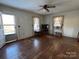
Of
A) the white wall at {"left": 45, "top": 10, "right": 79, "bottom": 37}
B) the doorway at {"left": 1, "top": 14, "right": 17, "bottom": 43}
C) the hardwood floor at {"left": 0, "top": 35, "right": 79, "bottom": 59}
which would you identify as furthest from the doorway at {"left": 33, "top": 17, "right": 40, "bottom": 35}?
the hardwood floor at {"left": 0, "top": 35, "right": 79, "bottom": 59}

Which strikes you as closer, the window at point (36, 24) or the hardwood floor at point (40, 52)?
the hardwood floor at point (40, 52)

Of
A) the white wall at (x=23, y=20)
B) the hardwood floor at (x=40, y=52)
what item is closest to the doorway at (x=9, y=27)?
the white wall at (x=23, y=20)

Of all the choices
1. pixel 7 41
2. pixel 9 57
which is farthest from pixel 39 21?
pixel 9 57

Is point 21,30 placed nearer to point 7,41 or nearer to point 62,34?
point 7,41

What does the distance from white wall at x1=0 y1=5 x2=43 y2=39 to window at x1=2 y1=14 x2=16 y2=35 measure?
290 mm

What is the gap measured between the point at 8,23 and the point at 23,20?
1.30m

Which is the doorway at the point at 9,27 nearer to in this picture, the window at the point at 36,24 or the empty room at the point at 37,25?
the empty room at the point at 37,25

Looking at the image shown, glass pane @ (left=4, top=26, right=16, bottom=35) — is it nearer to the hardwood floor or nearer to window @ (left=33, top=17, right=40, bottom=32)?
the hardwood floor

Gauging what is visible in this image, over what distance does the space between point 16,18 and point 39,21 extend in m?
2.92

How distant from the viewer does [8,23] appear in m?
4.14

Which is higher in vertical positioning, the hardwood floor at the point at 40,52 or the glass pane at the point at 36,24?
the glass pane at the point at 36,24

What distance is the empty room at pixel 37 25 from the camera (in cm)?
325

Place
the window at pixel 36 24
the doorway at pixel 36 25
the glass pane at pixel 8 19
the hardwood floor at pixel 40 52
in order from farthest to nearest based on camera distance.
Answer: the window at pixel 36 24
the doorway at pixel 36 25
the glass pane at pixel 8 19
the hardwood floor at pixel 40 52

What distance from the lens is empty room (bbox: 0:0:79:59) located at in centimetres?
325
